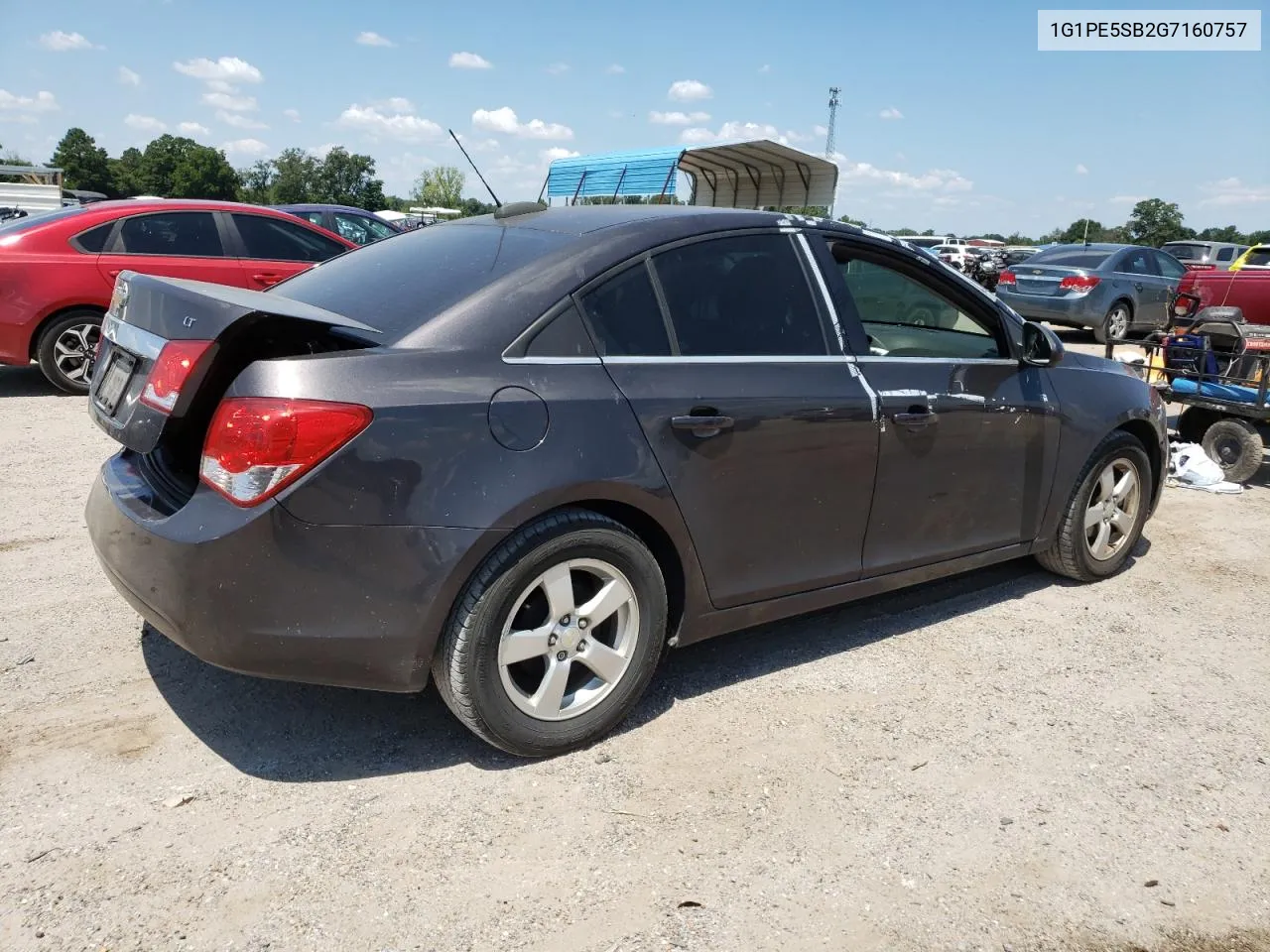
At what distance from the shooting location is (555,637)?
9.48 feet

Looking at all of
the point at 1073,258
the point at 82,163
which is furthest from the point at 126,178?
the point at 1073,258

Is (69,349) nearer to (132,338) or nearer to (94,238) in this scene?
(94,238)

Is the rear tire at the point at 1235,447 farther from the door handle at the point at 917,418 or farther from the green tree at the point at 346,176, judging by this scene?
the green tree at the point at 346,176

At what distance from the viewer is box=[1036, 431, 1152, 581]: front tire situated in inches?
179

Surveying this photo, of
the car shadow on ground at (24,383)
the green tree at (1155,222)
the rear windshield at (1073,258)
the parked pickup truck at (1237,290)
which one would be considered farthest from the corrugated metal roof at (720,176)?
the green tree at (1155,222)

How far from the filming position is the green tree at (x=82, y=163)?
311ft

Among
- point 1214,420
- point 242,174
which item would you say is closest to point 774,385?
point 1214,420

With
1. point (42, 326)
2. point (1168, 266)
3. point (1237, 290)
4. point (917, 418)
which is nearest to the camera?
point (917, 418)

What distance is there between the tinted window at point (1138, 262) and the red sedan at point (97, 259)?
12.3m

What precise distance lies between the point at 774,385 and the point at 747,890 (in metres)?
1.58

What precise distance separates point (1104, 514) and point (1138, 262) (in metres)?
12.8

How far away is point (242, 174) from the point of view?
124m

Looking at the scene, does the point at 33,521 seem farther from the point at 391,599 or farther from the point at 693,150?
the point at 693,150

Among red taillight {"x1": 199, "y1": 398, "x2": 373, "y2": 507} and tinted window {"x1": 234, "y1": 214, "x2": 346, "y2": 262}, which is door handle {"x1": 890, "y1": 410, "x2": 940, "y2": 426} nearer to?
red taillight {"x1": 199, "y1": 398, "x2": 373, "y2": 507}
